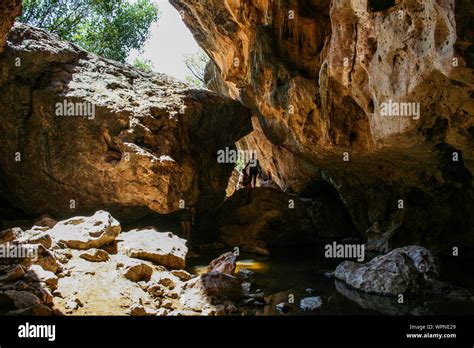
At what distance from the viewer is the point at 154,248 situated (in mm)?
9391

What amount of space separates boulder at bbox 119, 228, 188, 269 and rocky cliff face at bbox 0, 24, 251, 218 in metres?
1.23

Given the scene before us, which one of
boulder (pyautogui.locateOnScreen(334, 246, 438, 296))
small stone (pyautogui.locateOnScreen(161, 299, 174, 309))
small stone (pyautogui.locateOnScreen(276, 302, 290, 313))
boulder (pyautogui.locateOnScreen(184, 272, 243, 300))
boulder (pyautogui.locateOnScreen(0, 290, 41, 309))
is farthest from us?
boulder (pyautogui.locateOnScreen(334, 246, 438, 296))

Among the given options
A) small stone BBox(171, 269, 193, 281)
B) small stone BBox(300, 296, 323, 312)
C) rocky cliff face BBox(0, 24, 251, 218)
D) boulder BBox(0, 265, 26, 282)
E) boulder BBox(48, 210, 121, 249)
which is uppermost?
rocky cliff face BBox(0, 24, 251, 218)

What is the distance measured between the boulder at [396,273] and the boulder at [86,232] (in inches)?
216

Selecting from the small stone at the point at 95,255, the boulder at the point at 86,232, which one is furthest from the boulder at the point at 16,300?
the boulder at the point at 86,232

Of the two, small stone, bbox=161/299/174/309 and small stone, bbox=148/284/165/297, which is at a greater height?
small stone, bbox=148/284/165/297

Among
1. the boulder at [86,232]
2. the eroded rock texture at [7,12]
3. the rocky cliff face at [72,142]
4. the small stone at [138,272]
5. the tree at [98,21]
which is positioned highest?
the tree at [98,21]

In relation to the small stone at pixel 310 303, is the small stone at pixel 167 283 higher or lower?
higher

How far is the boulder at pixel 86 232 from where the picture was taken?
8.27m

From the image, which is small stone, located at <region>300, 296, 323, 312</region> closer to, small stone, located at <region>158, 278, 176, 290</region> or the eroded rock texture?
small stone, located at <region>158, 278, 176, 290</region>

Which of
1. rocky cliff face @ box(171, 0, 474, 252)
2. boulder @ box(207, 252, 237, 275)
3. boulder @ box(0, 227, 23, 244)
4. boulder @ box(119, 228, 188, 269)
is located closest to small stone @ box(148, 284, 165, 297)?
boulder @ box(207, 252, 237, 275)

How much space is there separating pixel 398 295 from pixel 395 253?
118 cm

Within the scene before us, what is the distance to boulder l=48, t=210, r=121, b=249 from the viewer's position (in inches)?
325

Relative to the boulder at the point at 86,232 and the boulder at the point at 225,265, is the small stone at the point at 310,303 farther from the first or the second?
the boulder at the point at 86,232
